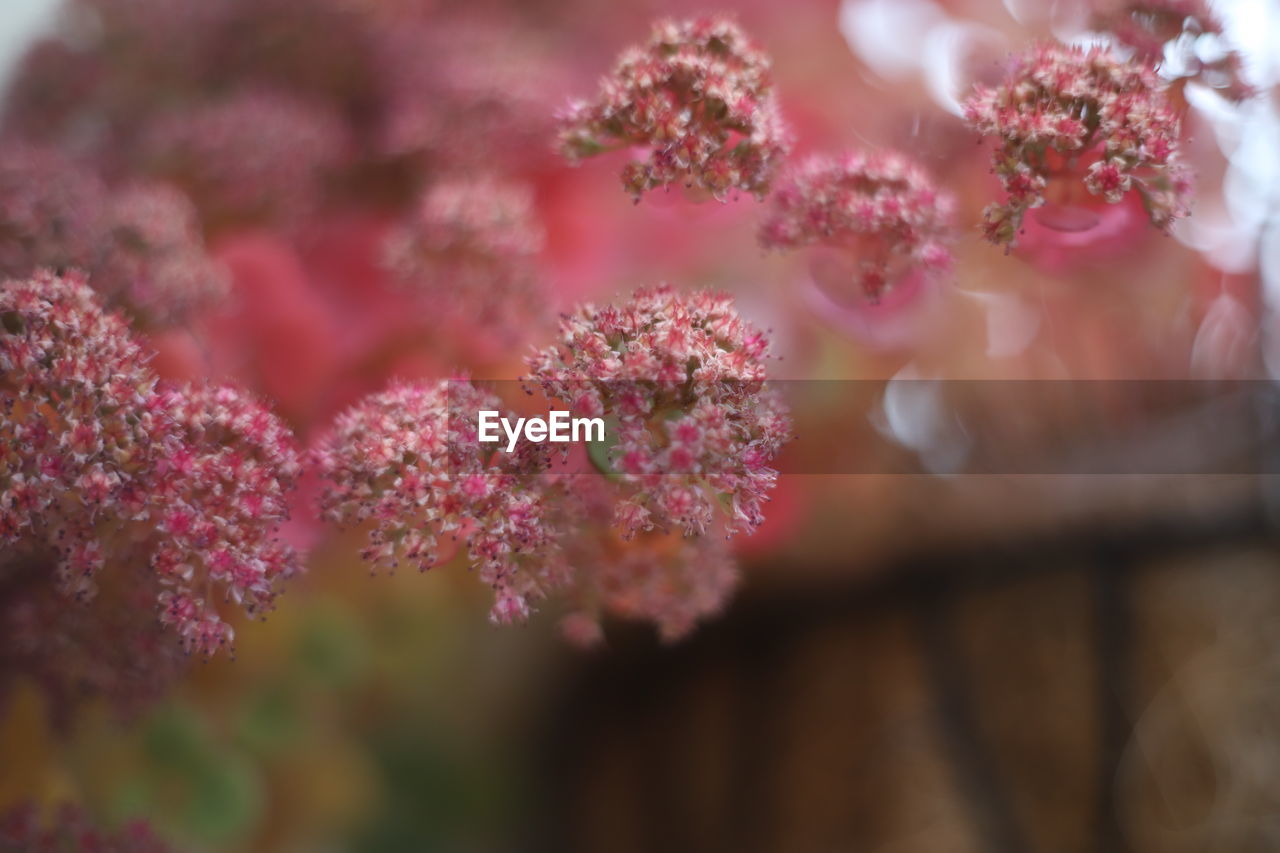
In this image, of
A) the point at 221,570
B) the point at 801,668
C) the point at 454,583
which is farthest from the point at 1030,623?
the point at 221,570

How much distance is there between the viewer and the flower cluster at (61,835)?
Answer: 1.18ft

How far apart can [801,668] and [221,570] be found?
36cm

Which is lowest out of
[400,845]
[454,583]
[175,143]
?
[400,845]

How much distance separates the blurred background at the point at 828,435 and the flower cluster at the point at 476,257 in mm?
14

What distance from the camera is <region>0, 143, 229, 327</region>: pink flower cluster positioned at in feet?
1.10

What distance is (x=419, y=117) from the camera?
46 cm

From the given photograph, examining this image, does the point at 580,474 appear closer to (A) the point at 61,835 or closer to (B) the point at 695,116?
(B) the point at 695,116

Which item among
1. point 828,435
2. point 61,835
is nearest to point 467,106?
point 828,435

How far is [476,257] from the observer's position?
0.40 meters

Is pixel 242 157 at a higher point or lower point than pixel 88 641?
higher

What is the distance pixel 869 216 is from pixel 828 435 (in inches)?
8.7

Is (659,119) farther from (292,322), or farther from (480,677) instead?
(480,677)

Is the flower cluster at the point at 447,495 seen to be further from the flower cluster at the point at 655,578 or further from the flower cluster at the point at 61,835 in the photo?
the flower cluster at the point at 61,835

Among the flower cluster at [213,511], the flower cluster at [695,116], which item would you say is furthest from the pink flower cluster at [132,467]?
the flower cluster at [695,116]
